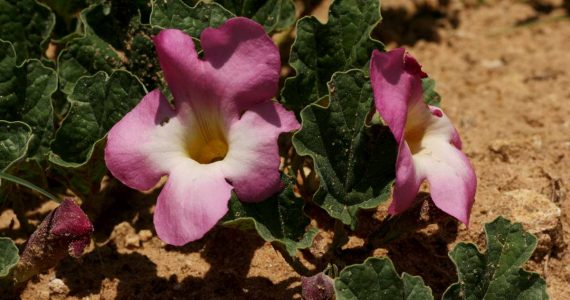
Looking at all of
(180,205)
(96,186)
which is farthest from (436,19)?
(180,205)

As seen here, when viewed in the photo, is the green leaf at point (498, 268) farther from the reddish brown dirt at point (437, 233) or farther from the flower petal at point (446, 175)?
the reddish brown dirt at point (437, 233)

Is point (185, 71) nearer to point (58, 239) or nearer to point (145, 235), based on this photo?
point (58, 239)

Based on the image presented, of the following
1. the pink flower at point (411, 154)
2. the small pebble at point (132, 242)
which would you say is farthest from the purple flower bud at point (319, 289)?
the small pebble at point (132, 242)

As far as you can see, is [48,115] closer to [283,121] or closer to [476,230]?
[283,121]

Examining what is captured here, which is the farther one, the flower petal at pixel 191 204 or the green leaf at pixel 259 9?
the green leaf at pixel 259 9

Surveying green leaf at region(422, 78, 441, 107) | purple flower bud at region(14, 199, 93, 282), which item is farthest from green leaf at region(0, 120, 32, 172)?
green leaf at region(422, 78, 441, 107)

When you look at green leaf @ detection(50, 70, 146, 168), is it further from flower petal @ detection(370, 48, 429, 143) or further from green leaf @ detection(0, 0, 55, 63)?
flower petal @ detection(370, 48, 429, 143)
